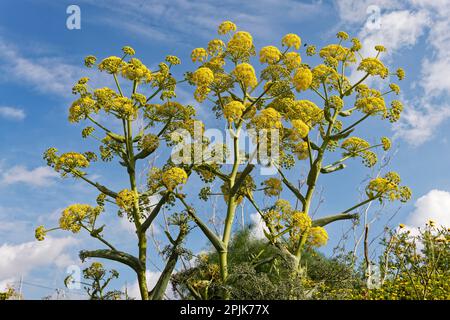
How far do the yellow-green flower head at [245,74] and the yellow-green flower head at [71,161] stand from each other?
2756mm

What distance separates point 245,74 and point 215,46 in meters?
0.94

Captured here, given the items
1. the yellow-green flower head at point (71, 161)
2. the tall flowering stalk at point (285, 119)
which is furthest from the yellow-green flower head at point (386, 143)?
the yellow-green flower head at point (71, 161)

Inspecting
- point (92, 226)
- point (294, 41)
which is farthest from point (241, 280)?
point (294, 41)

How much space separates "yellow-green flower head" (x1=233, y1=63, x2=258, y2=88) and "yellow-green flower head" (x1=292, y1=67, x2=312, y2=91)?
25.7 inches

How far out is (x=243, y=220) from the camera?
1288 centimetres

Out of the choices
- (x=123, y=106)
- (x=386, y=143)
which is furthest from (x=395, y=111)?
→ (x=123, y=106)

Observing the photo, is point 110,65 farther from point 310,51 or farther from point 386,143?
point 386,143

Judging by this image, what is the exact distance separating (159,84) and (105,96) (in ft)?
3.27

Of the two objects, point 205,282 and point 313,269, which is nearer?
point 205,282

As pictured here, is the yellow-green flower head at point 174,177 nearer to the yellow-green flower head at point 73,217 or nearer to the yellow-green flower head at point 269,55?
the yellow-green flower head at point 73,217

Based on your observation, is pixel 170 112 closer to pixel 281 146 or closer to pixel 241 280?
pixel 281 146

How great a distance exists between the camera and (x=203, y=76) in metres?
8.59

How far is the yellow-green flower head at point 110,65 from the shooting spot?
8.84m

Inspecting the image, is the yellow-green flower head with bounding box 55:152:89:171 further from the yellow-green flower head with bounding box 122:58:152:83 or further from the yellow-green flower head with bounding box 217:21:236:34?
the yellow-green flower head with bounding box 217:21:236:34
